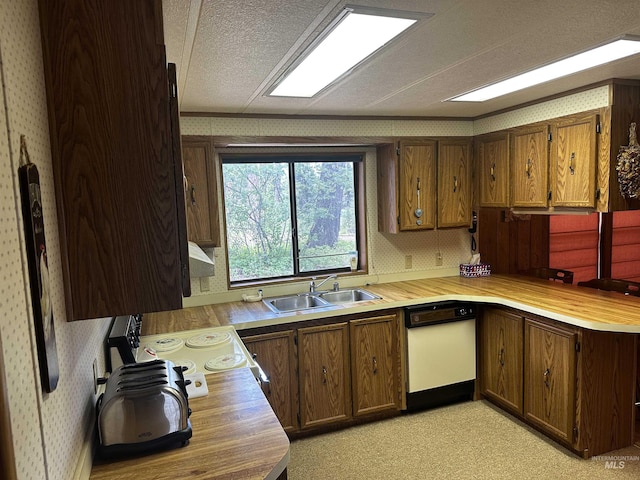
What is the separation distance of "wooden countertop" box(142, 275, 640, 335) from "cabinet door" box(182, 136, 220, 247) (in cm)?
57

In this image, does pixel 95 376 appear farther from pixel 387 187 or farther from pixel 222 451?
pixel 387 187

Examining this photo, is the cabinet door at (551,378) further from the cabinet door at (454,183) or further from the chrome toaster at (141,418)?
the chrome toaster at (141,418)

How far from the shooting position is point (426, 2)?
1.50 m

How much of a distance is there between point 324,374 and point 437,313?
1.01 meters

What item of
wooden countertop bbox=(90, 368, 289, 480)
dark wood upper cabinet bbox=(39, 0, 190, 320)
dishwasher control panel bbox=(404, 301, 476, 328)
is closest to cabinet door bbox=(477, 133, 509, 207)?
dishwasher control panel bbox=(404, 301, 476, 328)

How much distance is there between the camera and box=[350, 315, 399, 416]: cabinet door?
3.25 meters

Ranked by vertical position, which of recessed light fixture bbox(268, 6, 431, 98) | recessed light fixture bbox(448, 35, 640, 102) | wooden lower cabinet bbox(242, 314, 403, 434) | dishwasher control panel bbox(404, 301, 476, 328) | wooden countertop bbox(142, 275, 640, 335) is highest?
recessed light fixture bbox(448, 35, 640, 102)

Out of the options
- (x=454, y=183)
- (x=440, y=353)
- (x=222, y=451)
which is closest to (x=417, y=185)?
(x=454, y=183)

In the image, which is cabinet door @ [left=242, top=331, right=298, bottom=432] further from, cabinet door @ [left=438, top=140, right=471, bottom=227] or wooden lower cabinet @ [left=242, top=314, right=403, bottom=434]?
cabinet door @ [left=438, top=140, right=471, bottom=227]

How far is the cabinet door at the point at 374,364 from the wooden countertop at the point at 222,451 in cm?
158

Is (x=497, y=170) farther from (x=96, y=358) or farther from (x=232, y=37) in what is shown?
(x=96, y=358)

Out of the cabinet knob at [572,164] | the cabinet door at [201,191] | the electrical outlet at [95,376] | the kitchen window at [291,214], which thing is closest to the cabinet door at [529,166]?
the cabinet knob at [572,164]

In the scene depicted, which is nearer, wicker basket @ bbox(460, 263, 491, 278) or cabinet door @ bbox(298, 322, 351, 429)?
cabinet door @ bbox(298, 322, 351, 429)

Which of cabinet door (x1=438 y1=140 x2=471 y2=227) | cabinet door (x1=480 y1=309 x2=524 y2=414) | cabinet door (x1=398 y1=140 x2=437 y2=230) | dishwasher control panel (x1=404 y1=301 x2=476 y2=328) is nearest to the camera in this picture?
cabinet door (x1=480 y1=309 x2=524 y2=414)
